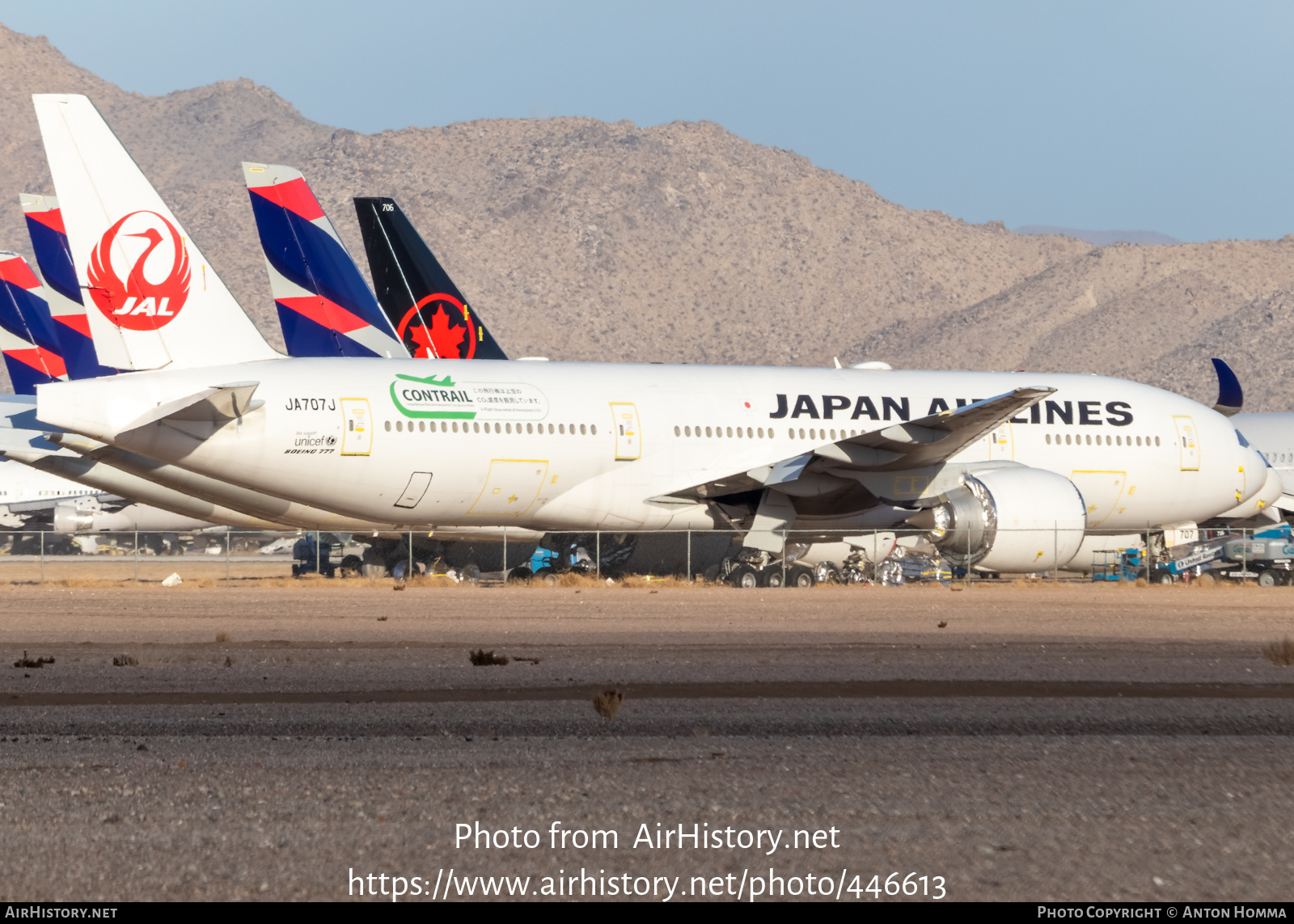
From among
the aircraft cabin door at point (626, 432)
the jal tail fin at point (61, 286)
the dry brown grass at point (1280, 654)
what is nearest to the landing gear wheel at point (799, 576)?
the aircraft cabin door at point (626, 432)

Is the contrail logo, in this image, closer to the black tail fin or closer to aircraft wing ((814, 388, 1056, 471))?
the black tail fin

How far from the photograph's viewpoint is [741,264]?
14938 centimetres

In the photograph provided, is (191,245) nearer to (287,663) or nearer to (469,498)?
(469,498)

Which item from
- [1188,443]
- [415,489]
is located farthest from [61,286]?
[1188,443]

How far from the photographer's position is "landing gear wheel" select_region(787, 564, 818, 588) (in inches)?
1109

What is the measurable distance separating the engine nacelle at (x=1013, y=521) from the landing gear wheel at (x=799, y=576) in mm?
2469

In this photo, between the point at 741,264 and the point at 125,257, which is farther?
the point at 741,264

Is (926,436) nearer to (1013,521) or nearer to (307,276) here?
(1013,521)

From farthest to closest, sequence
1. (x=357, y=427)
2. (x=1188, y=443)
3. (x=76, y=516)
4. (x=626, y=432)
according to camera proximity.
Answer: (x=76, y=516), (x=1188, y=443), (x=626, y=432), (x=357, y=427)

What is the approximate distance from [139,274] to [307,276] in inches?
249

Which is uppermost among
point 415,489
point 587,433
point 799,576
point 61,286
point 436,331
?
point 61,286

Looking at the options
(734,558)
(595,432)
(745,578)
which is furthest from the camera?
(734,558)

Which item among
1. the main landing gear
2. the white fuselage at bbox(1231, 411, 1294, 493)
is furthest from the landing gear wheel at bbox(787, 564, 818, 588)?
the white fuselage at bbox(1231, 411, 1294, 493)

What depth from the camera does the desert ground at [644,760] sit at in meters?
5.32
